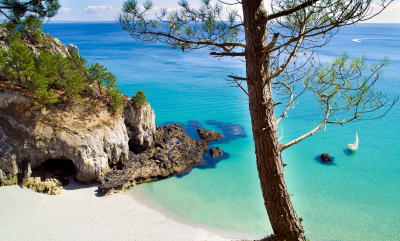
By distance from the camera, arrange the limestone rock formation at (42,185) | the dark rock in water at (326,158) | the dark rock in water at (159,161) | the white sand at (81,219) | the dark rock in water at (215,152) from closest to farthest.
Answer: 1. the white sand at (81,219)
2. the limestone rock formation at (42,185)
3. the dark rock in water at (159,161)
4. the dark rock in water at (215,152)
5. the dark rock in water at (326,158)

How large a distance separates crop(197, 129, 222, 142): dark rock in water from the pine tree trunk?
14050 millimetres

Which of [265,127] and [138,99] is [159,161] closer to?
[138,99]

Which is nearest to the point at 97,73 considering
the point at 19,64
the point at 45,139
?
the point at 19,64

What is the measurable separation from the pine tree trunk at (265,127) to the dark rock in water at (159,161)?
31.6 feet

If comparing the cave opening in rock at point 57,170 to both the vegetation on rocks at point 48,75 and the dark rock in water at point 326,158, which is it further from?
the dark rock in water at point 326,158

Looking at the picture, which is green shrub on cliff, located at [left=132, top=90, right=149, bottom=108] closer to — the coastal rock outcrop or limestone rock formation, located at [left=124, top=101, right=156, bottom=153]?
limestone rock formation, located at [left=124, top=101, right=156, bottom=153]

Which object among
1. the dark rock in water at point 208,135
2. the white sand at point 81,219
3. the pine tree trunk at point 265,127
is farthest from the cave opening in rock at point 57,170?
the pine tree trunk at point 265,127

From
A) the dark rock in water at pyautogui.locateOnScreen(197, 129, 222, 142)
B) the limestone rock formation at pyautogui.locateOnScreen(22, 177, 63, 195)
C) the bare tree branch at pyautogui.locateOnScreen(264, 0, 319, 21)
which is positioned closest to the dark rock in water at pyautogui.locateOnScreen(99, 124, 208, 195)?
the dark rock in water at pyautogui.locateOnScreen(197, 129, 222, 142)

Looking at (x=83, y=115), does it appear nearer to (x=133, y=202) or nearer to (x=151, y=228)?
(x=133, y=202)

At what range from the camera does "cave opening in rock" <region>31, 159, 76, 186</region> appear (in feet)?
41.2

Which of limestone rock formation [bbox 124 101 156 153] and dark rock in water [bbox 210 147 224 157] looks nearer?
limestone rock formation [bbox 124 101 156 153]

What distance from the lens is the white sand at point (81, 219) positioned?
32.5ft

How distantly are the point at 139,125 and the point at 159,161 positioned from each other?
256 cm

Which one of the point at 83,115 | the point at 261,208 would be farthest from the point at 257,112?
the point at 83,115
